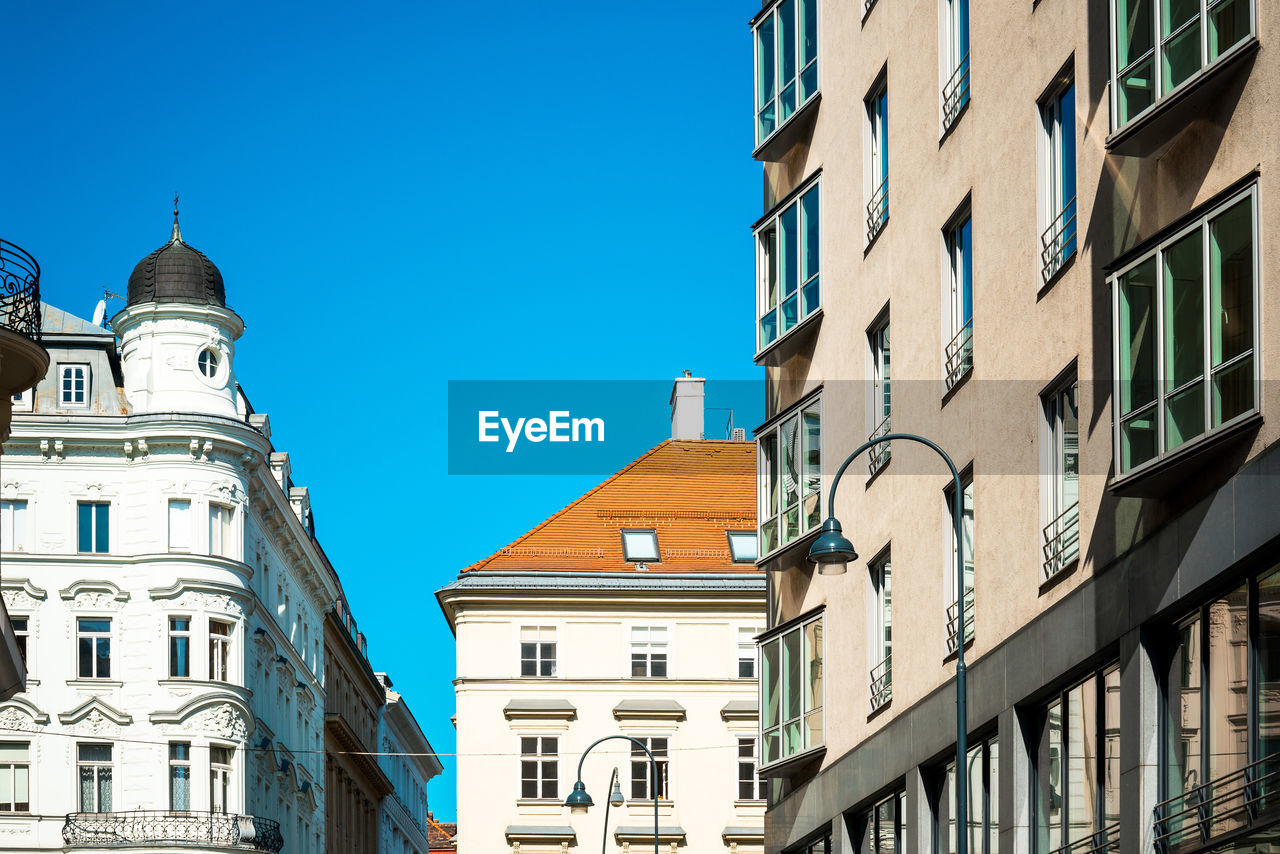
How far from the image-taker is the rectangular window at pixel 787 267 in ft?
108

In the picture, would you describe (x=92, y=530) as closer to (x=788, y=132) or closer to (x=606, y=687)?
(x=606, y=687)

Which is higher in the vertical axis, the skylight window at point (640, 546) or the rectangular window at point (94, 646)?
the skylight window at point (640, 546)

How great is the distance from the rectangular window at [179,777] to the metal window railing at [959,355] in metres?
35.8

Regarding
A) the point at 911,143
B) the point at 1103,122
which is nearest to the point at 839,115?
the point at 911,143

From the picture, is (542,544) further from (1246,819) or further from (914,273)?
(1246,819)

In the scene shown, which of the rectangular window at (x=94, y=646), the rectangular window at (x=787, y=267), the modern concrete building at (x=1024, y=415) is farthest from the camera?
the rectangular window at (x=94, y=646)

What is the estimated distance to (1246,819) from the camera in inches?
646

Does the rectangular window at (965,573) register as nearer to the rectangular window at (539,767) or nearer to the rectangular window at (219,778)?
the rectangular window at (219,778)

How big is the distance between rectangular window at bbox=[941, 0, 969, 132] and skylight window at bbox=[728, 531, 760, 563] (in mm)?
40786

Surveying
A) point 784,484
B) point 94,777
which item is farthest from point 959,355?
point 94,777

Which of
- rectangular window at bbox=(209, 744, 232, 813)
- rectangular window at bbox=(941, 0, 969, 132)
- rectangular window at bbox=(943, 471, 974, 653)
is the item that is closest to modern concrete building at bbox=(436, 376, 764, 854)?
rectangular window at bbox=(209, 744, 232, 813)

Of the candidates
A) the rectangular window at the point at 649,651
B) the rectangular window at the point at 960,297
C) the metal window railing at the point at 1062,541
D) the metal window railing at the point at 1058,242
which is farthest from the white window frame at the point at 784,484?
the rectangular window at the point at 649,651

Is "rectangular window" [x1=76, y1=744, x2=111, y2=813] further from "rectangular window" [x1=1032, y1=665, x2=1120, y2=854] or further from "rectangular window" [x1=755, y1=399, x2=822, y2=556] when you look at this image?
"rectangular window" [x1=1032, y1=665, x2=1120, y2=854]

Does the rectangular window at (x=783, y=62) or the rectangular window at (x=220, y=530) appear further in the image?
the rectangular window at (x=220, y=530)
